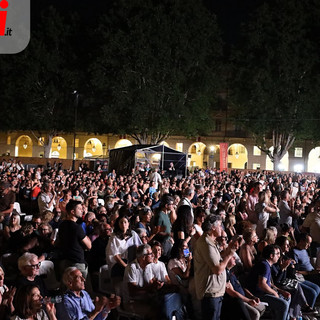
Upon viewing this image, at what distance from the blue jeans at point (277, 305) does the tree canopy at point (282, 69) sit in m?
33.5

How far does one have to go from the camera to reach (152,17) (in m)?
36.8

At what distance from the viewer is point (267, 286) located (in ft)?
18.6

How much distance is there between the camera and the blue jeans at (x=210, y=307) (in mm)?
4762

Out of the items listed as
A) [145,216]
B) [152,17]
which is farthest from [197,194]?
[152,17]

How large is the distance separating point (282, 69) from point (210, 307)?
3549 centimetres

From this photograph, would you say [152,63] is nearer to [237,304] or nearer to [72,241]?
[72,241]

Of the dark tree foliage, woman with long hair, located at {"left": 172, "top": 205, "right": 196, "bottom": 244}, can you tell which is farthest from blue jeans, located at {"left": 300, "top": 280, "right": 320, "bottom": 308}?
the dark tree foliage

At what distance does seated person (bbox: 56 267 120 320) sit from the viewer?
427cm

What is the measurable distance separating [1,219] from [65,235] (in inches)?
115

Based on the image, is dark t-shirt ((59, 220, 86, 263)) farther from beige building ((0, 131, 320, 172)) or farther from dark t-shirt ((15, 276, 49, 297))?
beige building ((0, 131, 320, 172))

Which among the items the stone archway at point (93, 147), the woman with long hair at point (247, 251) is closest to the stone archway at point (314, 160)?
the stone archway at point (93, 147)

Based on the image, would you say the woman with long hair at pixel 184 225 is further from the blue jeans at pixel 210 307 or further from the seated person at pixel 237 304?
the blue jeans at pixel 210 307

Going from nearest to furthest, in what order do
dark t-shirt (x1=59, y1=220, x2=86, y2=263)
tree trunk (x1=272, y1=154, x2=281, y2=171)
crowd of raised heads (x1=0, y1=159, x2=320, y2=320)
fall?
1. crowd of raised heads (x1=0, y1=159, x2=320, y2=320)
2. dark t-shirt (x1=59, y1=220, x2=86, y2=263)
3. tree trunk (x1=272, y1=154, x2=281, y2=171)

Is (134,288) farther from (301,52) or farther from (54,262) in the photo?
(301,52)
